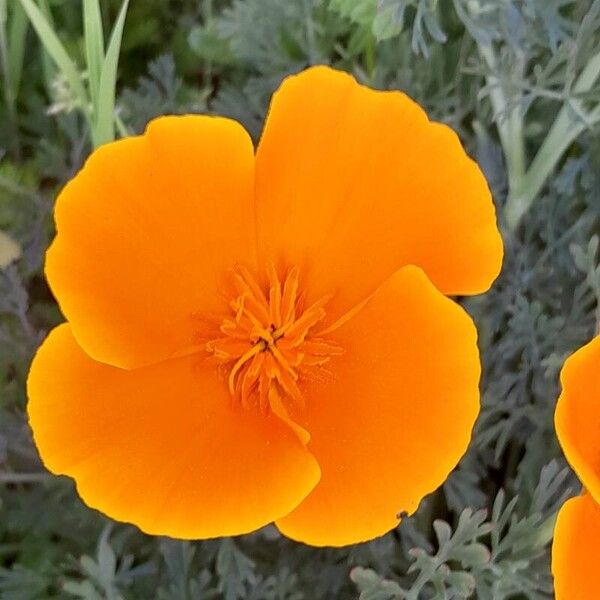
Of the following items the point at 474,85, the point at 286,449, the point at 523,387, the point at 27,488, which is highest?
the point at 474,85

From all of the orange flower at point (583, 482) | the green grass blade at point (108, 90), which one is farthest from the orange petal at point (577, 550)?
the green grass blade at point (108, 90)

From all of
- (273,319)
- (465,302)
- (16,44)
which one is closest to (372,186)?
(273,319)

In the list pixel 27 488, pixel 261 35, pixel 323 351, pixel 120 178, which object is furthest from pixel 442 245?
pixel 27 488

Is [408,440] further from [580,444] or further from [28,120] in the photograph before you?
[28,120]

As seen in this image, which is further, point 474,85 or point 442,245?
point 474,85

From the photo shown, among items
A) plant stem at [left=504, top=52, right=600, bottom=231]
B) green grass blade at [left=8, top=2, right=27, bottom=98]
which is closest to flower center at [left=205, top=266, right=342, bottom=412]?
plant stem at [left=504, top=52, right=600, bottom=231]

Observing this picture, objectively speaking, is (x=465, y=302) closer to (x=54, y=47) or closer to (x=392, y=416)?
(x=392, y=416)
